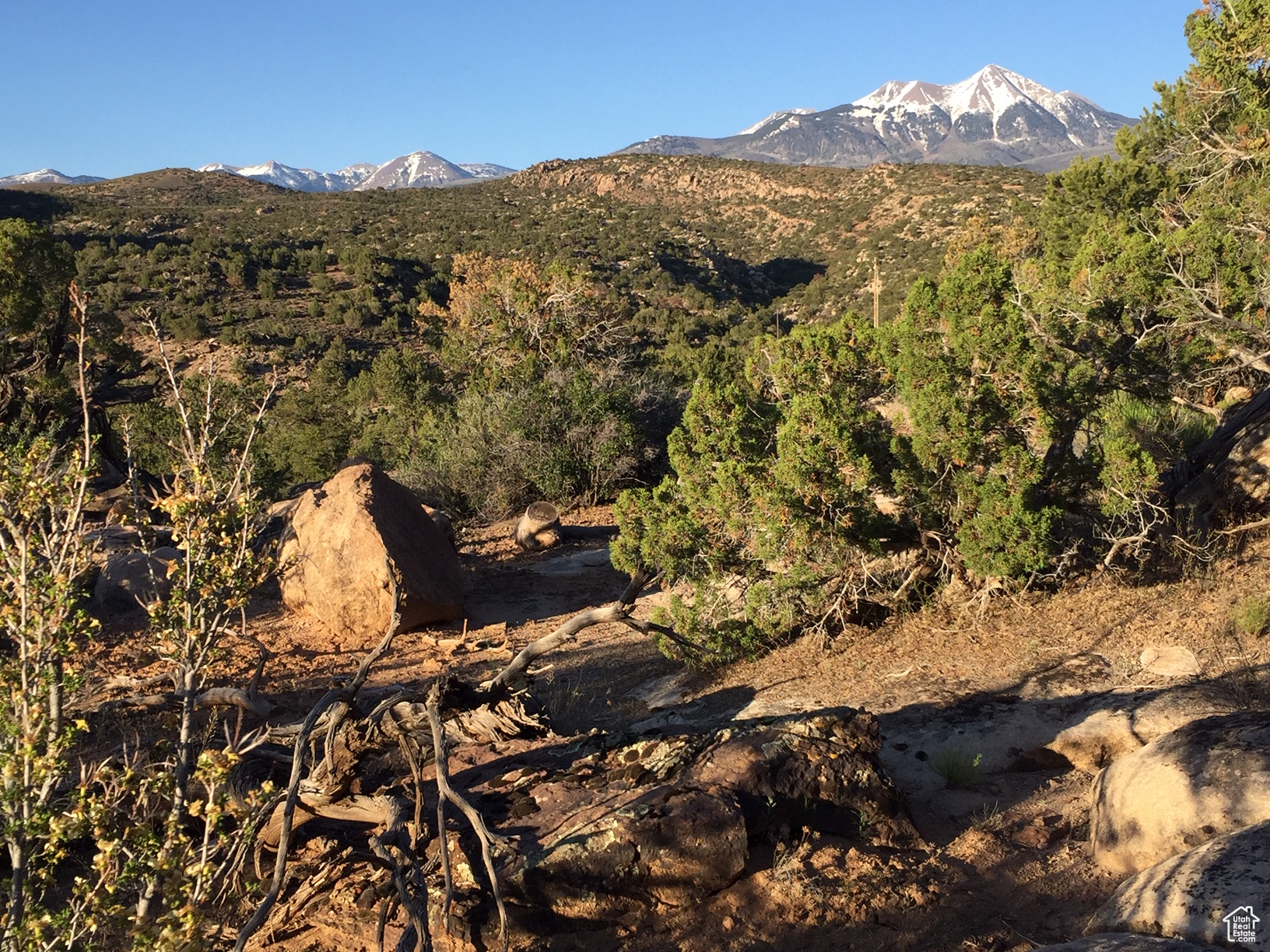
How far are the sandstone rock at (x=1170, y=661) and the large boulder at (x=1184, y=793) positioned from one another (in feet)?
5.94

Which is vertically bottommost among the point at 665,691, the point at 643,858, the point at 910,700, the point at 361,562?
the point at 665,691

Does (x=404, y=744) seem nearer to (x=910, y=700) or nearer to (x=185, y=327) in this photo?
(x=910, y=700)

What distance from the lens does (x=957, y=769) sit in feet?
16.3

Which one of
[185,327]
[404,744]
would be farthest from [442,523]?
[185,327]

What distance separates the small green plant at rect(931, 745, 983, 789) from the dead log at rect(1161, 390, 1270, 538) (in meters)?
3.96

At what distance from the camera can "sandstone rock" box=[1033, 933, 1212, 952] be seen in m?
2.43

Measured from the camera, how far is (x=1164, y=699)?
5.06 metres

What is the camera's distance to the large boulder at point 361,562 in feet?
28.6

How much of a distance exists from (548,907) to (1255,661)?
4631 millimetres

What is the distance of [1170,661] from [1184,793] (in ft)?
8.40

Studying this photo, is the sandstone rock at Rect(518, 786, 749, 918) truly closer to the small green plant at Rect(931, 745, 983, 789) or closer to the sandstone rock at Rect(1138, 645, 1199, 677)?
the small green plant at Rect(931, 745, 983, 789)

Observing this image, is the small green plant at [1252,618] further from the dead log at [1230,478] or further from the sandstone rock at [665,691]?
the sandstone rock at [665,691]

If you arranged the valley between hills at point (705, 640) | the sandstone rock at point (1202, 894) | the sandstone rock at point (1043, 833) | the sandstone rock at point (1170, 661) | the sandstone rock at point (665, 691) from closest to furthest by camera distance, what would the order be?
the sandstone rock at point (1202, 894) → the valley between hills at point (705, 640) → the sandstone rock at point (1043, 833) → the sandstone rock at point (1170, 661) → the sandstone rock at point (665, 691)

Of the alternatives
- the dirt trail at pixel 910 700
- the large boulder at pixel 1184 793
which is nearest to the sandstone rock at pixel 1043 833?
the dirt trail at pixel 910 700
